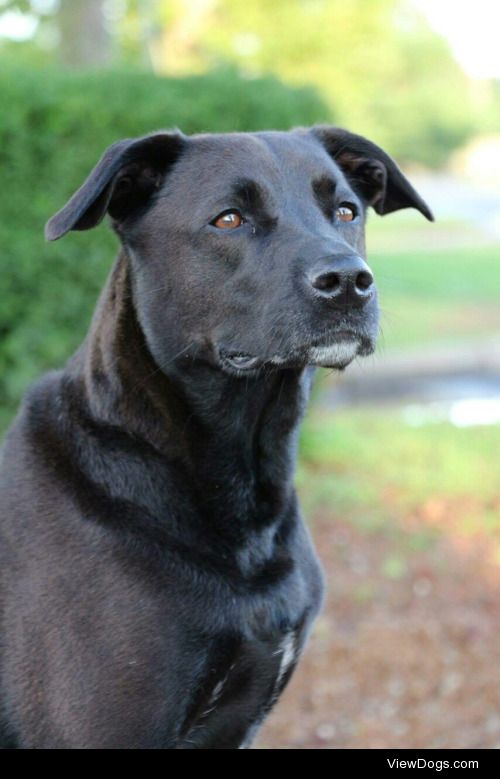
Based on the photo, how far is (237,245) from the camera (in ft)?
9.20

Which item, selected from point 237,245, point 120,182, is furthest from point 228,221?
point 120,182

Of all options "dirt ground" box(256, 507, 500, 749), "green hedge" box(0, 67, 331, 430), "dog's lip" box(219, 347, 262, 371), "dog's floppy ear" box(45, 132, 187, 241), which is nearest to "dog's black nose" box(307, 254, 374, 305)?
"dog's lip" box(219, 347, 262, 371)

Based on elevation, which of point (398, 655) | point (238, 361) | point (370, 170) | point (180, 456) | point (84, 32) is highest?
point (370, 170)

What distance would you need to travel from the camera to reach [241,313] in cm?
277

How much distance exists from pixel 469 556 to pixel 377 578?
57cm

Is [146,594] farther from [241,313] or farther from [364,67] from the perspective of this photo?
[364,67]

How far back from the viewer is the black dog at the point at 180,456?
257 centimetres

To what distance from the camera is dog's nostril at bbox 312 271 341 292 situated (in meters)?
2.59

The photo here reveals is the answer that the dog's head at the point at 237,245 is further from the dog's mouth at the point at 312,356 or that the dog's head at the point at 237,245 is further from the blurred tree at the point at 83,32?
the blurred tree at the point at 83,32

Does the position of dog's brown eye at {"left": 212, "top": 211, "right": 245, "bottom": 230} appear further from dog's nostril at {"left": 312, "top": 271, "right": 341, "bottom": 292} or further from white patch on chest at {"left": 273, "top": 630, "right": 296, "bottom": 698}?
white patch on chest at {"left": 273, "top": 630, "right": 296, "bottom": 698}

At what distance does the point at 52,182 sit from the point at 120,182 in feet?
9.98

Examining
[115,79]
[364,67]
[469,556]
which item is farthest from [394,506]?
[364,67]

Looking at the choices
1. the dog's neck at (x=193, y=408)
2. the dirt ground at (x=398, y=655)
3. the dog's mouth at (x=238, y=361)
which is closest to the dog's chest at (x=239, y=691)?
the dog's neck at (x=193, y=408)

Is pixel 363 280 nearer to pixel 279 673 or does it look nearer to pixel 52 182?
pixel 279 673
